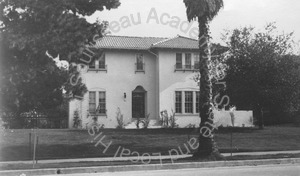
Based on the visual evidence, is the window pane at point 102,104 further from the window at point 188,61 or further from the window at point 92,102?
the window at point 188,61

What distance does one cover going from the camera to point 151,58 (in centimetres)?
3167

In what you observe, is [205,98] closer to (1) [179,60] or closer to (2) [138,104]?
(1) [179,60]

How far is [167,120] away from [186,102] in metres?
2.12

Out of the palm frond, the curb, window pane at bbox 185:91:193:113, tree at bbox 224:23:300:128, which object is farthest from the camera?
window pane at bbox 185:91:193:113

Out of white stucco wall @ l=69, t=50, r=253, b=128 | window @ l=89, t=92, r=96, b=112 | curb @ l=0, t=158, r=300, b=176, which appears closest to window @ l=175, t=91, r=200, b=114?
white stucco wall @ l=69, t=50, r=253, b=128

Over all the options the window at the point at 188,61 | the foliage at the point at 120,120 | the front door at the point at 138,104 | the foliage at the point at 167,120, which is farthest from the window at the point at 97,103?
the window at the point at 188,61

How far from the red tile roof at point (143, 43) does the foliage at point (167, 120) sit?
4.66 metres

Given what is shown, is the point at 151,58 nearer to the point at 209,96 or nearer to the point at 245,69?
the point at 245,69

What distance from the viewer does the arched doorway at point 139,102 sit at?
103 ft

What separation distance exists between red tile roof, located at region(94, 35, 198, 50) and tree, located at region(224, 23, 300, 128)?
5189mm

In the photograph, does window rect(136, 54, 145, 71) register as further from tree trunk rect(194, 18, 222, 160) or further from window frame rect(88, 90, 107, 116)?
tree trunk rect(194, 18, 222, 160)

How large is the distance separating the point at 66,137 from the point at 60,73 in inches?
133

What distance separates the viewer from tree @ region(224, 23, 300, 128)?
85.0 ft

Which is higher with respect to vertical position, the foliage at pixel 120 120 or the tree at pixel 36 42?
the tree at pixel 36 42
